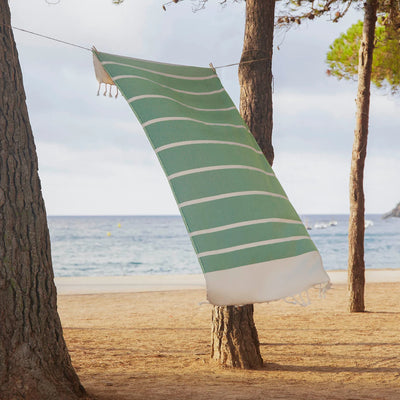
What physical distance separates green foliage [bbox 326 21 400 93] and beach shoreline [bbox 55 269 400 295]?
342cm

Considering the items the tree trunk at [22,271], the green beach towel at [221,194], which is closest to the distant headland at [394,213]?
the green beach towel at [221,194]

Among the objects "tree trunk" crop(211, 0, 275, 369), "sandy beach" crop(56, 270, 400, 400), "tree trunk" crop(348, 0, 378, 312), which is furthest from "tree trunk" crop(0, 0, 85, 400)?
"tree trunk" crop(348, 0, 378, 312)

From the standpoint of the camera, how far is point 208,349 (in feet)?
14.0

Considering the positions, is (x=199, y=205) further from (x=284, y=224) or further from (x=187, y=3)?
(x=187, y=3)

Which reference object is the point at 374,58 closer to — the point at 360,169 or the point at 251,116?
the point at 360,169

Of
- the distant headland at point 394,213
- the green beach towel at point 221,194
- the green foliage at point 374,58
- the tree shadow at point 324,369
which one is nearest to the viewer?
the green beach towel at point 221,194

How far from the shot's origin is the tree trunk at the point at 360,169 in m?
5.84

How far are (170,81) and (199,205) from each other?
0.83 m

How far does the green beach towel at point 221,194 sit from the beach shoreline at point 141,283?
5905 mm

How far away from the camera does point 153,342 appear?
4.64 metres

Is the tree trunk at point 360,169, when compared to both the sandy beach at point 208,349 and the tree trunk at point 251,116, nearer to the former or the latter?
the sandy beach at point 208,349

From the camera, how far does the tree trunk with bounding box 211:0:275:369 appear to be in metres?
3.65

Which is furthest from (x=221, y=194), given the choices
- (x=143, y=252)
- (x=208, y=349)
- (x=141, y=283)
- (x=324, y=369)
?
(x=143, y=252)

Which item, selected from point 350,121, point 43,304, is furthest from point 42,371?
point 350,121
